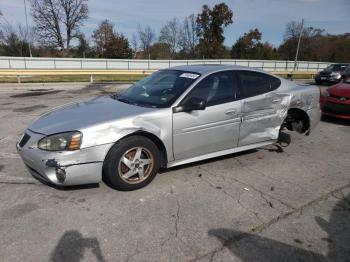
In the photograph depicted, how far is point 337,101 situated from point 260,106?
4337 millimetres

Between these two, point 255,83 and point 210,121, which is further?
point 255,83

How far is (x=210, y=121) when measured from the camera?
416cm

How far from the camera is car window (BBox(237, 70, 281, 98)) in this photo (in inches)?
181

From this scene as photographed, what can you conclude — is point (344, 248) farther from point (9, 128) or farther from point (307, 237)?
point (9, 128)

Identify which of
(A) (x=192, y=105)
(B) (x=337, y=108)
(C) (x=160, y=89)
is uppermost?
(C) (x=160, y=89)

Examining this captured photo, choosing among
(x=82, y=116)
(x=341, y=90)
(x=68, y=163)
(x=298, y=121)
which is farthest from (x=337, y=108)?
(x=68, y=163)

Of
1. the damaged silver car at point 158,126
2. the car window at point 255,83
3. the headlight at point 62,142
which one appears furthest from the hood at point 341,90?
the headlight at point 62,142

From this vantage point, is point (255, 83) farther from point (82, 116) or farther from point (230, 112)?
point (82, 116)

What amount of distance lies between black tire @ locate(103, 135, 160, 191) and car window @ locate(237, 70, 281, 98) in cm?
171

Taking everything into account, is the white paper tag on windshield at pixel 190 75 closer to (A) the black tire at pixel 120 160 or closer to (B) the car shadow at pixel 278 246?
(A) the black tire at pixel 120 160

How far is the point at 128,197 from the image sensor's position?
3600mm

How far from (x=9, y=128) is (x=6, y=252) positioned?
15.9ft

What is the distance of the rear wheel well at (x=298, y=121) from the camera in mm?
5574

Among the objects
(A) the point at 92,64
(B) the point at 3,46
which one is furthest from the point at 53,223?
(B) the point at 3,46
